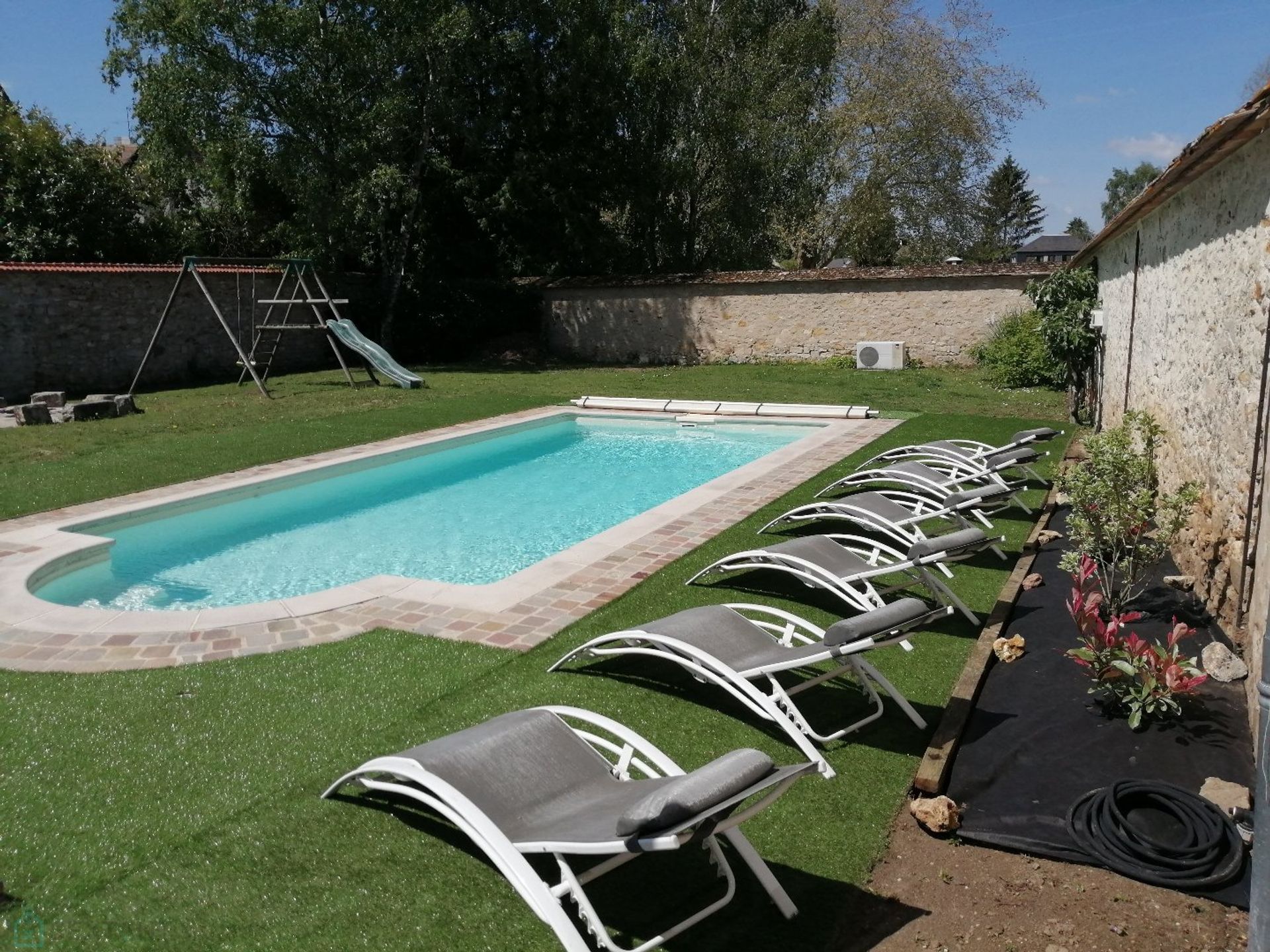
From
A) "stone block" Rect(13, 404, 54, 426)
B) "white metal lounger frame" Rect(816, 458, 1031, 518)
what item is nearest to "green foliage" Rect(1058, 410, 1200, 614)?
"white metal lounger frame" Rect(816, 458, 1031, 518)

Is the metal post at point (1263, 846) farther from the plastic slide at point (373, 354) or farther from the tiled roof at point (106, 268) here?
the tiled roof at point (106, 268)

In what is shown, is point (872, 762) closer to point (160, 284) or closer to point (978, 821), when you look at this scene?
point (978, 821)

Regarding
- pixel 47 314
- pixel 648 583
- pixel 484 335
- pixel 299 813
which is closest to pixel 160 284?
pixel 47 314

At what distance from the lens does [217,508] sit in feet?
Answer: 32.4

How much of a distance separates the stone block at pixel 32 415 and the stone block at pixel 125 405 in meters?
1.10

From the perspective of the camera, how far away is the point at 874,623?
4000 mm

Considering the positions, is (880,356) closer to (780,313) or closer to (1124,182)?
(780,313)

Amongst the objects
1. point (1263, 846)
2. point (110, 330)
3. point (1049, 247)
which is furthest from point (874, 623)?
point (1049, 247)

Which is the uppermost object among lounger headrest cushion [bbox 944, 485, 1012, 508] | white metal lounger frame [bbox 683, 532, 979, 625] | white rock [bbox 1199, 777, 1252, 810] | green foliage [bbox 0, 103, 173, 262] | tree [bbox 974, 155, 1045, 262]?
tree [bbox 974, 155, 1045, 262]

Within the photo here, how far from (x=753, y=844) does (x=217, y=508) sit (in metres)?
8.03

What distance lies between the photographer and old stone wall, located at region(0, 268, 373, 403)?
1819 centimetres

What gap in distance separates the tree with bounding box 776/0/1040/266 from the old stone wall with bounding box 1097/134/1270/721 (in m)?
21.0

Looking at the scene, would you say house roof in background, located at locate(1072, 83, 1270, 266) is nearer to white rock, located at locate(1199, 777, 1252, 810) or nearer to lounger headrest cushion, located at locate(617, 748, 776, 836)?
white rock, located at locate(1199, 777, 1252, 810)

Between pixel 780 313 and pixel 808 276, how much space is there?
1191 mm
